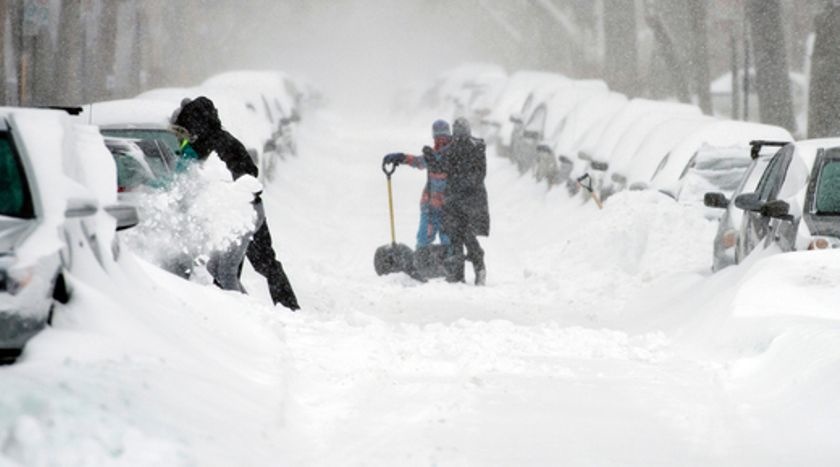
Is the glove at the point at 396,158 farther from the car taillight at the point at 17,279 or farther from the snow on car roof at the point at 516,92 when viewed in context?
the snow on car roof at the point at 516,92

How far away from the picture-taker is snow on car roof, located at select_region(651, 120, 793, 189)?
17453 mm

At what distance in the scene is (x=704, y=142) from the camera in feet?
57.9

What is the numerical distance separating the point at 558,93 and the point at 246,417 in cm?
2448

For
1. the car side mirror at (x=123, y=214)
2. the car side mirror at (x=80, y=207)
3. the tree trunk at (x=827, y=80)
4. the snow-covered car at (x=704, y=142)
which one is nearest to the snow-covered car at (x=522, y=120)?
the tree trunk at (x=827, y=80)

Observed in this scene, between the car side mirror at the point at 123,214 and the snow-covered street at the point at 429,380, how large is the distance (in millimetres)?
206

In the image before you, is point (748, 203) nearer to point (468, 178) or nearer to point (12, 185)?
point (468, 178)

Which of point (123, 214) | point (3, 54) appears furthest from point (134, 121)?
point (3, 54)

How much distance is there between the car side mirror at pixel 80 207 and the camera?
22.9 feet

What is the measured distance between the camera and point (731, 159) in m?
17.2

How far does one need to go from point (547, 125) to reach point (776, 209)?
60.2ft

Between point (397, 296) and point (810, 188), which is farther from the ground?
point (810, 188)

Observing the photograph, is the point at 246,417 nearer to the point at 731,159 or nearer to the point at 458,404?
the point at 458,404

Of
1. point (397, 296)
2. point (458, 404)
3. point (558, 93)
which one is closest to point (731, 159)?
point (397, 296)

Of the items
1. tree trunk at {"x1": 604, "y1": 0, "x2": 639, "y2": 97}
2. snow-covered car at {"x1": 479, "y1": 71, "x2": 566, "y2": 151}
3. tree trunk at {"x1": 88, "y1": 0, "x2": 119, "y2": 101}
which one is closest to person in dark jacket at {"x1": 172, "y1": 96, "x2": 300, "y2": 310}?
tree trunk at {"x1": 88, "y1": 0, "x2": 119, "y2": 101}
